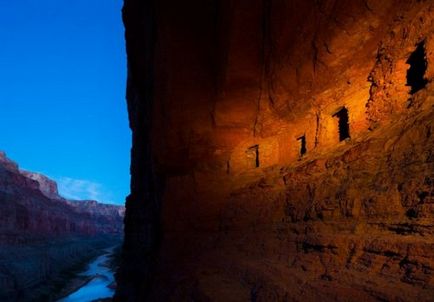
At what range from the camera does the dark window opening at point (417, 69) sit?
755 cm

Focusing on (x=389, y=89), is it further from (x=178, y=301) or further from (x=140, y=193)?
(x=140, y=193)

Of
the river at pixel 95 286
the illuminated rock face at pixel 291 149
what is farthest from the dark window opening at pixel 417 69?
Answer: the river at pixel 95 286

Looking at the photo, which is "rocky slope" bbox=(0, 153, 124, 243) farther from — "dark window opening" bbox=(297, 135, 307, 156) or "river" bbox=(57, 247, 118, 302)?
"dark window opening" bbox=(297, 135, 307, 156)

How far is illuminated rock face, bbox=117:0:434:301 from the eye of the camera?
5.64 m

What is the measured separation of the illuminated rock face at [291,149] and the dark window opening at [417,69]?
0.14 feet

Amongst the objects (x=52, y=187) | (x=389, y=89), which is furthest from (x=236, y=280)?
(x=52, y=187)

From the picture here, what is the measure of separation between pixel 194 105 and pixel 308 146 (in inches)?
262

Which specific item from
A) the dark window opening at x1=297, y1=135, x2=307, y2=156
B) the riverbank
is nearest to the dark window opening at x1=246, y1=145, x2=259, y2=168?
the dark window opening at x1=297, y1=135, x2=307, y2=156

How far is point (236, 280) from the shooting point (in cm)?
761

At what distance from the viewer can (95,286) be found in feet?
152

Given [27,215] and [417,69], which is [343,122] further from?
[27,215]

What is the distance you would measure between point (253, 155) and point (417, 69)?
23.5 ft

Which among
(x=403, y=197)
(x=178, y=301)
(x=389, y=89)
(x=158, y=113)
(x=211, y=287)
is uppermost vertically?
(x=158, y=113)

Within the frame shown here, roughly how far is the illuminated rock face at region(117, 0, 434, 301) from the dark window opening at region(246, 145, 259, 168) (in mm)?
52
